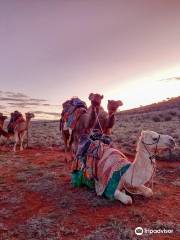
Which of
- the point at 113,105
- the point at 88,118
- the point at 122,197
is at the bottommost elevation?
the point at 122,197

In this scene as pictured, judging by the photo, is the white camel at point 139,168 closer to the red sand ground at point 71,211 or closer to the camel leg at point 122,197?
the camel leg at point 122,197

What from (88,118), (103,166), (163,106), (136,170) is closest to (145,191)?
(136,170)

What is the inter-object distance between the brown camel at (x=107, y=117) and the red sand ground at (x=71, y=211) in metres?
1.94

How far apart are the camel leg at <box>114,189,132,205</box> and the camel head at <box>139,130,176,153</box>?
119 cm

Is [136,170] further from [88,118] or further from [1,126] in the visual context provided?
[1,126]

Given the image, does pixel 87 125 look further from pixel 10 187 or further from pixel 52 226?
pixel 52 226

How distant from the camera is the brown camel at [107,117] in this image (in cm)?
1184

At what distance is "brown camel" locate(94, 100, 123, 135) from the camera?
1184 cm

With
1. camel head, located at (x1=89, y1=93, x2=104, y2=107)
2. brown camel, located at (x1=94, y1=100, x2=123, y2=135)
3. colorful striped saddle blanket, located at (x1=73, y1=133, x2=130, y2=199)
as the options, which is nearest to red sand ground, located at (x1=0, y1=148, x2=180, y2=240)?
colorful striped saddle blanket, located at (x1=73, y1=133, x2=130, y2=199)

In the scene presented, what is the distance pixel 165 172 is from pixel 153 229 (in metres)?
6.55

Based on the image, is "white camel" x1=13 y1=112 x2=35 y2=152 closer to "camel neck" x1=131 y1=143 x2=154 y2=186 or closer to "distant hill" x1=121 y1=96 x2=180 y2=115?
"camel neck" x1=131 y1=143 x2=154 y2=186

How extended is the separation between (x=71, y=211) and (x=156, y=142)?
248 cm

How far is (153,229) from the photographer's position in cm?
747

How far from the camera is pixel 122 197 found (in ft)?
29.3
